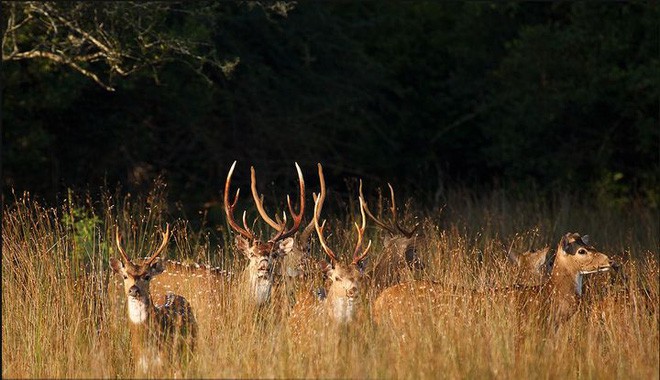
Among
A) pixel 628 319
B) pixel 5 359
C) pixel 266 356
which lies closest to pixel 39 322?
pixel 5 359

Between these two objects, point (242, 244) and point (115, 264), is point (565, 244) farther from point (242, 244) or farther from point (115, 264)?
point (115, 264)

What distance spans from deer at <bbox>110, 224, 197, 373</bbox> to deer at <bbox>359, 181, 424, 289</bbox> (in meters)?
1.91

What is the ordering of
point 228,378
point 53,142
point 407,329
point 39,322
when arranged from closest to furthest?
point 228,378
point 407,329
point 39,322
point 53,142

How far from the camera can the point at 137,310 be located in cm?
686

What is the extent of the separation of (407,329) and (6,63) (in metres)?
7.37

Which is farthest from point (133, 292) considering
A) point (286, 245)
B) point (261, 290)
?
point (286, 245)

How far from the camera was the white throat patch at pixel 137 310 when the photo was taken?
6.85 metres

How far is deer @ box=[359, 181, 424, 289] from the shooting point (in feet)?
29.2

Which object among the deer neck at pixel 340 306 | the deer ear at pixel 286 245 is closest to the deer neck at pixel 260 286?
Result: the deer ear at pixel 286 245

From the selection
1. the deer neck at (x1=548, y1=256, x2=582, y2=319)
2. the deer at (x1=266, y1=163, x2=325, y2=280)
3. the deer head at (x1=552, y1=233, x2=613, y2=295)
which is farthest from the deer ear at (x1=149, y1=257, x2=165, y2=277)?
the deer head at (x1=552, y1=233, x2=613, y2=295)

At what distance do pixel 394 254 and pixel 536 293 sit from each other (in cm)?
201

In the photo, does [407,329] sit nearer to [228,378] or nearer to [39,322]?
[228,378]

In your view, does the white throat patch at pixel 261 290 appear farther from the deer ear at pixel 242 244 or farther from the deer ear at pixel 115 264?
the deer ear at pixel 115 264

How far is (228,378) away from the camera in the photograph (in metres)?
5.79
